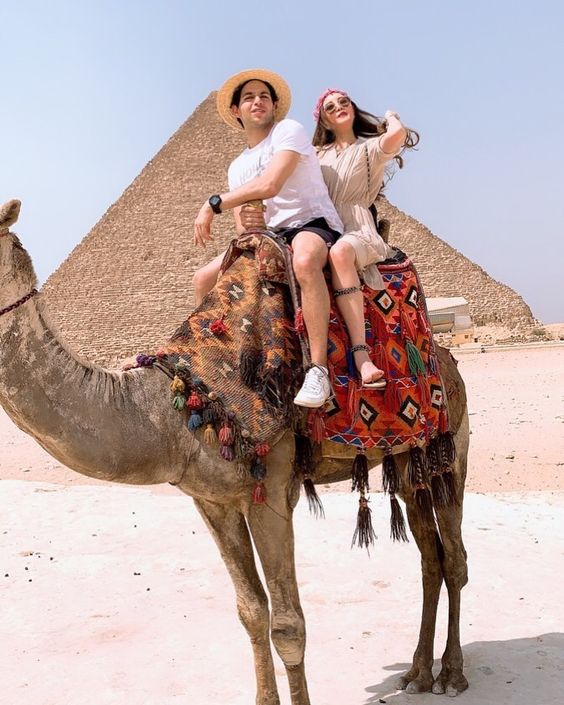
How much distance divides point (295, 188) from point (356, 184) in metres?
0.26

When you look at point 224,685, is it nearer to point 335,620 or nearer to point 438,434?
point 335,620

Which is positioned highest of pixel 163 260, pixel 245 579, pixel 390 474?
pixel 163 260

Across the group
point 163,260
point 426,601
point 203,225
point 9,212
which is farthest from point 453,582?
point 163,260

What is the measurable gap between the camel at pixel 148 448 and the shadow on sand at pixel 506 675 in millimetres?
651

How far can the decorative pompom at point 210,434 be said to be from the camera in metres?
2.68

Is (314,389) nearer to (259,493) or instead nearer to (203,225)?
(259,493)


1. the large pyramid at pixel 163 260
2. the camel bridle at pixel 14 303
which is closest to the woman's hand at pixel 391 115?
the camel bridle at pixel 14 303

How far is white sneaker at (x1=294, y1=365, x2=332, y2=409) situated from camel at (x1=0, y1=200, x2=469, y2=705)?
184 mm

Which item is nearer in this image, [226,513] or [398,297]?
[226,513]

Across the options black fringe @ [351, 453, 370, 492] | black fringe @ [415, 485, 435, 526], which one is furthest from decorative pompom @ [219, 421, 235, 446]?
black fringe @ [415, 485, 435, 526]

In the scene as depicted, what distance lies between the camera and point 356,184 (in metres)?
3.13

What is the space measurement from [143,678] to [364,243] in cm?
191

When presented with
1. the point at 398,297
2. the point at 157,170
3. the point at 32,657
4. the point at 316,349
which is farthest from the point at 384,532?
the point at 157,170

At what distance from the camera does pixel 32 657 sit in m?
3.91
